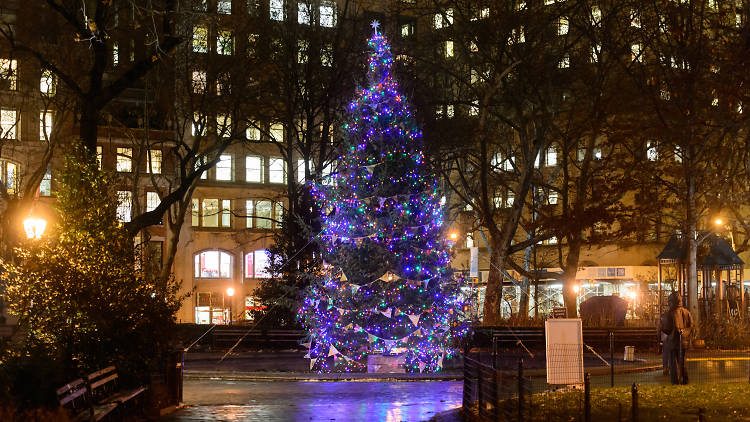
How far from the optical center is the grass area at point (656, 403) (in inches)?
633

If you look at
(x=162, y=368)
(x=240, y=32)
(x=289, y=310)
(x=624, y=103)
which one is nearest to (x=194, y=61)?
(x=240, y=32)

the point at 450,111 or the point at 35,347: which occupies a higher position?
the point at 450,111

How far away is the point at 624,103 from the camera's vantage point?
4109 cm

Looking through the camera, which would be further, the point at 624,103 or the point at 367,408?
the point at 624,103

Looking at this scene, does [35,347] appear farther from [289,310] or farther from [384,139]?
[289,310]

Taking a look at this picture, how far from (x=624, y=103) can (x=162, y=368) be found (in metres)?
27.6

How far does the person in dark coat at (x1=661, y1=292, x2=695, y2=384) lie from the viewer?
21.7m

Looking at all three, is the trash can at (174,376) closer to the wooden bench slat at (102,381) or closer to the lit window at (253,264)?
the wooden bench slat at (102,381)

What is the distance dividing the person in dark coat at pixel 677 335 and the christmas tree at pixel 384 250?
624 centimetres

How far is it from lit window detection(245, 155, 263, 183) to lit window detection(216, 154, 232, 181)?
1202 millimetres

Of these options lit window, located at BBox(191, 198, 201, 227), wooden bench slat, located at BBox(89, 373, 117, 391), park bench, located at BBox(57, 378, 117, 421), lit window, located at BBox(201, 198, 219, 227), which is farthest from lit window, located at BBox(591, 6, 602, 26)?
lit window, located at BBox(191, 198, 201, 227)

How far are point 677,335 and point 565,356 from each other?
145 inches

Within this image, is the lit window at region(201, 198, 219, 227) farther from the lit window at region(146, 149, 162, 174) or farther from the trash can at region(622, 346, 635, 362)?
the trash can at region(622, 346, 635, 362)

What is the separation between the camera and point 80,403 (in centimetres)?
1491
